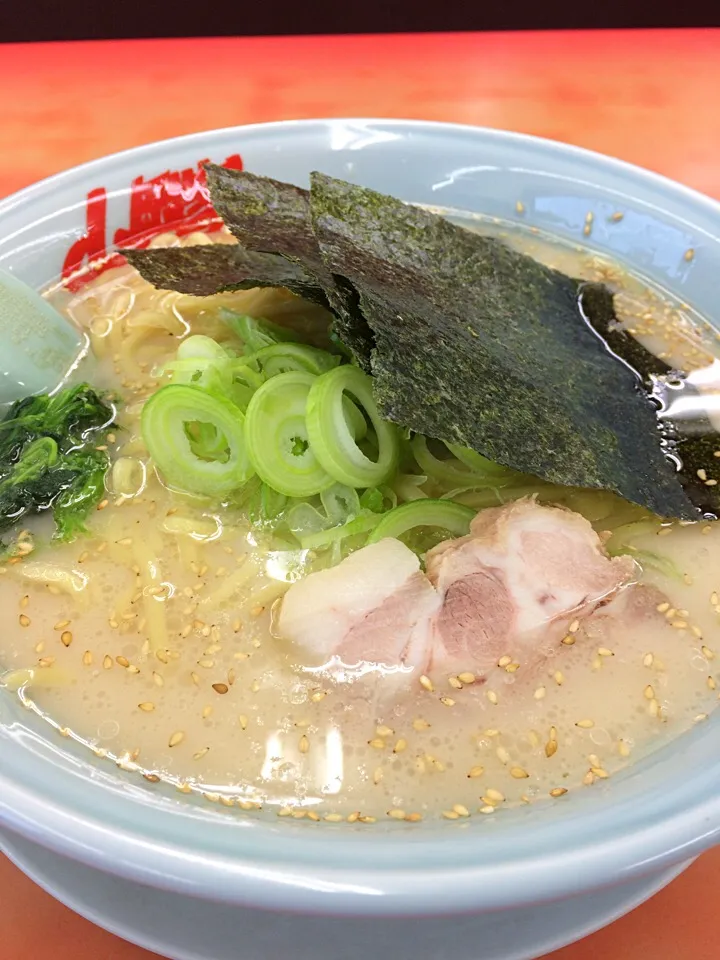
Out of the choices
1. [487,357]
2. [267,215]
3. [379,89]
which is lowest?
[487,357]

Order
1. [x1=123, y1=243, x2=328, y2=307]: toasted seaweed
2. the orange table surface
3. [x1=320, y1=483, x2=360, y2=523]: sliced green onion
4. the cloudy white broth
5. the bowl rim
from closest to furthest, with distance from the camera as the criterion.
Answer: the bowl rim → the cloudy white broth → [x1=320, y1=483, x2=360, y2=523]: sliced green onion → [x1=123, y1=243, x2=328, y2=307]: toasted seaweed → the orange table surface

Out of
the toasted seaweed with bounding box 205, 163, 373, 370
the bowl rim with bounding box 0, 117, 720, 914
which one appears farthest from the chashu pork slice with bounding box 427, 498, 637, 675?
the toasted seaweed with bounding box 205, 163, 373, 370

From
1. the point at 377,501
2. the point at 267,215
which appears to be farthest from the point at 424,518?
the point at 267,215

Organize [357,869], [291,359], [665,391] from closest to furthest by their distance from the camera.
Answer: [357,869] → [291,359] → [665,391]

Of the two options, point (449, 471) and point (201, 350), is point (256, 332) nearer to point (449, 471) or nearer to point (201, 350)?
point (201, 350)

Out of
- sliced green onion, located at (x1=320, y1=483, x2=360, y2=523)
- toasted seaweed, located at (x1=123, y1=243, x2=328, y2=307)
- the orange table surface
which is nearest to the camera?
sliced green onion, located at (x1=320, y1=483, x2=360, y2=523)

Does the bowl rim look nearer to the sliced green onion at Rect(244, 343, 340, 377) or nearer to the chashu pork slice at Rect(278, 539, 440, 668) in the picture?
the chashu pork slice at Rect(278, 539, 440, 668)
